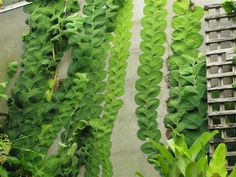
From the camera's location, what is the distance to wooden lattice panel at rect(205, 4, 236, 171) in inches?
137

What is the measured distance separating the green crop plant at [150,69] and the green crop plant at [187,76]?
0.13m

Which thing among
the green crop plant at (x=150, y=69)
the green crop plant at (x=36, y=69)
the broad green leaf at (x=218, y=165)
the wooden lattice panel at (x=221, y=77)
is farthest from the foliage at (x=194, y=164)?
the green crop plant at (x=36, y=69)

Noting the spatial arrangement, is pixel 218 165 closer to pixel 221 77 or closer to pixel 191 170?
pixel 191 170

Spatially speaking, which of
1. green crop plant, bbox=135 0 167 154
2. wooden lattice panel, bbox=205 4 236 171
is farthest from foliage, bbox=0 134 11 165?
wooden lattice panel, bbox=205 4 236 171

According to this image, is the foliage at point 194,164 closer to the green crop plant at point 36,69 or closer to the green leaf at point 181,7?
the green leaf at point 181,7

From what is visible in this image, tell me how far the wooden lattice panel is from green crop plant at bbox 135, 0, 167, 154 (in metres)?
0.49

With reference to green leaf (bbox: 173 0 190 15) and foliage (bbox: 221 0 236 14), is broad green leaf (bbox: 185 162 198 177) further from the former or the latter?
green leaf (bbox: 173 0 190 15)

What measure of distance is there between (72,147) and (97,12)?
139 centimetres

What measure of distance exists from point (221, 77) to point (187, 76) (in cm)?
31

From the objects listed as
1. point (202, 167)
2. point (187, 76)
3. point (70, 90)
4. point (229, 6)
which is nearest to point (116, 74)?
point (70, 90)

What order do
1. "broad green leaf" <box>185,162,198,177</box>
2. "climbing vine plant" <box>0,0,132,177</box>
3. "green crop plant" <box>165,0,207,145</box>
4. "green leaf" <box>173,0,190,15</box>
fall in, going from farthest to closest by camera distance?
1. "green leaf" <box>173,0,190,15</box>
2. "climbing vine plant" <box>0,0,132,177</box>
3. "green crop plant" <box>165,0,207,145</box>
4. "broad green leaf" <box>185,162,198,177</box>

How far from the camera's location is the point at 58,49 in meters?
4.64

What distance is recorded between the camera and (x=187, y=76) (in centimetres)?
385

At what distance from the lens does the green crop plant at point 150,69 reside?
3984 mm
